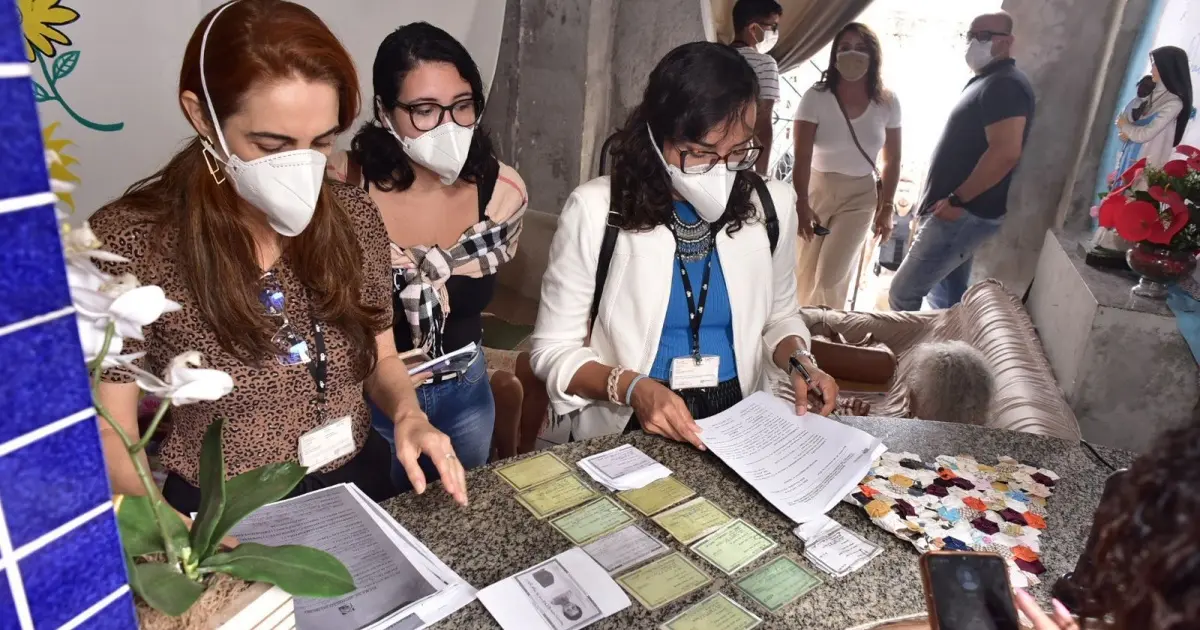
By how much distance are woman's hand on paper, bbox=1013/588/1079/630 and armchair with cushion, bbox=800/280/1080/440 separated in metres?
1.10

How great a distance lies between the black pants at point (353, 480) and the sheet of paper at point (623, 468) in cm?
38

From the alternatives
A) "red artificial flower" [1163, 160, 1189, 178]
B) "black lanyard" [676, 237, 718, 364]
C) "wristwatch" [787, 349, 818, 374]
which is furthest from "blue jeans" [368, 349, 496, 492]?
"red artificial flower" [1163, 160, 1189, 178]

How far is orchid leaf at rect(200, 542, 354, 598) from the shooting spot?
0.68 m

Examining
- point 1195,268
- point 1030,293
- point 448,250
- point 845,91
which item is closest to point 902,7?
point 845,91

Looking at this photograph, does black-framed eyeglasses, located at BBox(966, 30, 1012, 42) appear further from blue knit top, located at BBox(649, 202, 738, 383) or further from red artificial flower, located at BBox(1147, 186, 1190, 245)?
blue knit top, located at BBox(649, 202, 738, 383)

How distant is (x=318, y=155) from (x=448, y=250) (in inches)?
25.1

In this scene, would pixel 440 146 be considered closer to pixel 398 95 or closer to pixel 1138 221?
pixel 398 95

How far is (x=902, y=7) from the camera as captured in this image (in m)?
3.97

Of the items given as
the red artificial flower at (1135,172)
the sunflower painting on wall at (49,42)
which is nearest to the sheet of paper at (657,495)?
the sunflower painting on wall at (49,42)

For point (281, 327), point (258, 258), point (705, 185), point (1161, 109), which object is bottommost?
point (281, 327)

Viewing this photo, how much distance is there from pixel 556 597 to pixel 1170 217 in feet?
8.14

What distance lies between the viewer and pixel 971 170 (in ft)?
13.0

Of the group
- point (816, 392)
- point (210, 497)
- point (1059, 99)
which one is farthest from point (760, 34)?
point (210, 497)

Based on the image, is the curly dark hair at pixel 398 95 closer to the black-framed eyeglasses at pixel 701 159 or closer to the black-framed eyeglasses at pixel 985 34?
the black-framed eyeglasses at pixel 701 159
